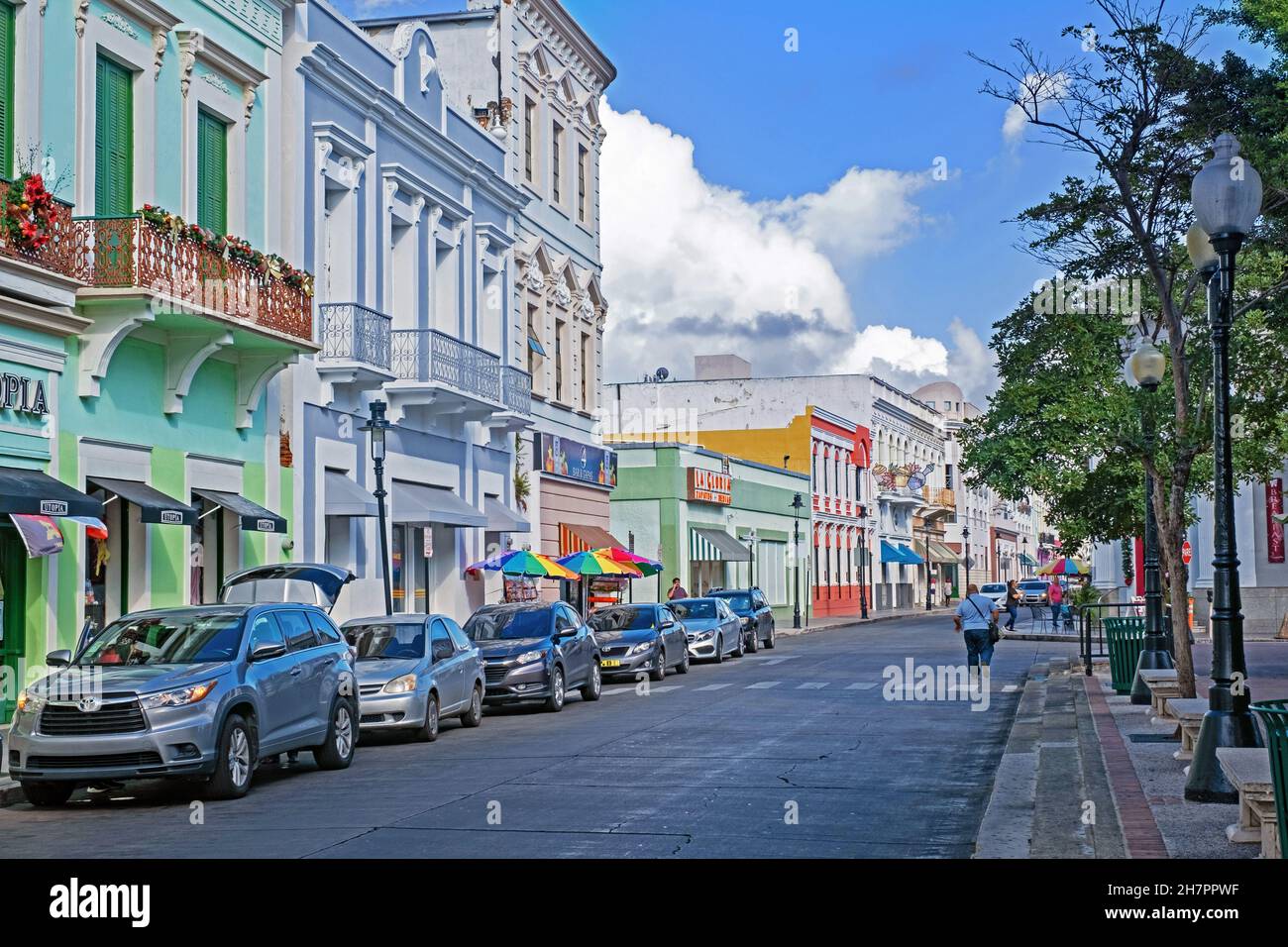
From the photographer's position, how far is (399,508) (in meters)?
30.1

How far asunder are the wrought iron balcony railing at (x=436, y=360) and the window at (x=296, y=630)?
45.4 ft

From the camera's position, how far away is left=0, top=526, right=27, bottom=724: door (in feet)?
60.2

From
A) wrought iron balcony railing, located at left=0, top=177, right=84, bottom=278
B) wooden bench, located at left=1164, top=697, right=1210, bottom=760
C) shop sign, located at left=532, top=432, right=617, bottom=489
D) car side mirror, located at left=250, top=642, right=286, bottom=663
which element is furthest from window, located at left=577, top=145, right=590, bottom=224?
wooden bench, located at left=1164, top=697, right=1210, bottom=760

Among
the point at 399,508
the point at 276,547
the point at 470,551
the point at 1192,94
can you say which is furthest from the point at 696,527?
the point at 1192,94

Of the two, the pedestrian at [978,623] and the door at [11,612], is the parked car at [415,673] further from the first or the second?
the pedestrian at [978,623]

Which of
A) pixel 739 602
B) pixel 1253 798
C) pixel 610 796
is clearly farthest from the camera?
pixel 739 602

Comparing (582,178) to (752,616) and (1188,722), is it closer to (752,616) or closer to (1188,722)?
(752,616)

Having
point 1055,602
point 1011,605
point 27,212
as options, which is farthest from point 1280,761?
point 1055,602

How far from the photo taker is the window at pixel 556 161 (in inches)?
1603

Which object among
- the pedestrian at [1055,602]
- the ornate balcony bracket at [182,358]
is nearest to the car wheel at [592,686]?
the ornate balcony bracket at [182,358]

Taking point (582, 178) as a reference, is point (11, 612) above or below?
below

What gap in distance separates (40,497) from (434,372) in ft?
43.7

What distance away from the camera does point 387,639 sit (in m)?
19.8
